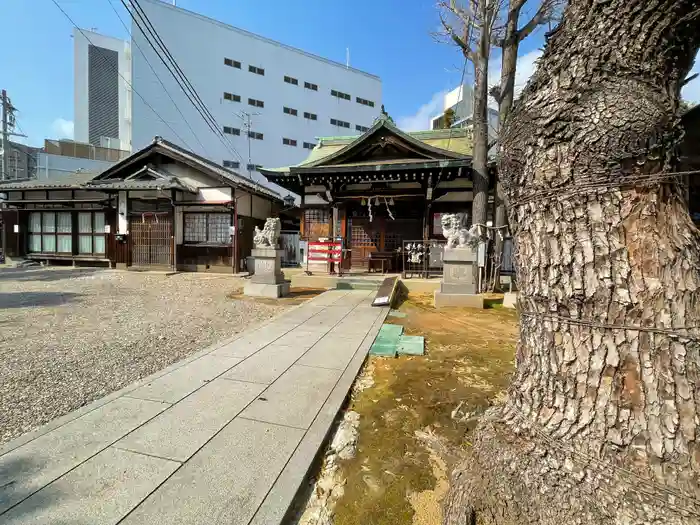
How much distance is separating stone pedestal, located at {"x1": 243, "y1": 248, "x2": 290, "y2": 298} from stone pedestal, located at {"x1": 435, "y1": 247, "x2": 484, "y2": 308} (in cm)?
436

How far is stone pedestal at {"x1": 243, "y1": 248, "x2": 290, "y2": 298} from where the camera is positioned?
894 cm

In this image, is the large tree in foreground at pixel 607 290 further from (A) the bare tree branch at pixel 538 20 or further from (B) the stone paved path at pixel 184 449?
(A) the bare tree branch at pixel 538 20

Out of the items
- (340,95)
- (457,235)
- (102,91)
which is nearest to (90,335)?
(457,235)

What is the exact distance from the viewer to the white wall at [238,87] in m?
29.8

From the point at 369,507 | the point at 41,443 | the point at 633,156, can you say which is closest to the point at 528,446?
the point at 369,507

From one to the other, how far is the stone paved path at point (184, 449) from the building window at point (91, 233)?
604 inches

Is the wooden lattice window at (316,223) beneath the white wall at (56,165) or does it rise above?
beneath

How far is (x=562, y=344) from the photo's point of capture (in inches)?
58.6

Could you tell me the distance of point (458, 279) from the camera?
786 cm

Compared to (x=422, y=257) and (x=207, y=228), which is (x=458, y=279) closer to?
(x=422, y=257)

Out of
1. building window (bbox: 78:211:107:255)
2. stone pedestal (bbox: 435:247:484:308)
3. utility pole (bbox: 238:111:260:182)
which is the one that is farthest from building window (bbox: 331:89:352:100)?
stone pedestal (bbox: 435:247:484:308)

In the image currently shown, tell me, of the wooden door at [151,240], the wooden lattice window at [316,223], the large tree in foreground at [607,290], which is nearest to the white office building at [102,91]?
the wooden door at [151,240]

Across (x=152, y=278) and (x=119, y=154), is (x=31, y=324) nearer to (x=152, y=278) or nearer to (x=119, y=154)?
(x=152, y=278)

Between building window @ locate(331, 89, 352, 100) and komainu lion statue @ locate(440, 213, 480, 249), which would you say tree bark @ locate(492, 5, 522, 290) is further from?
building window @ locate(331, 89, 352, 100)
